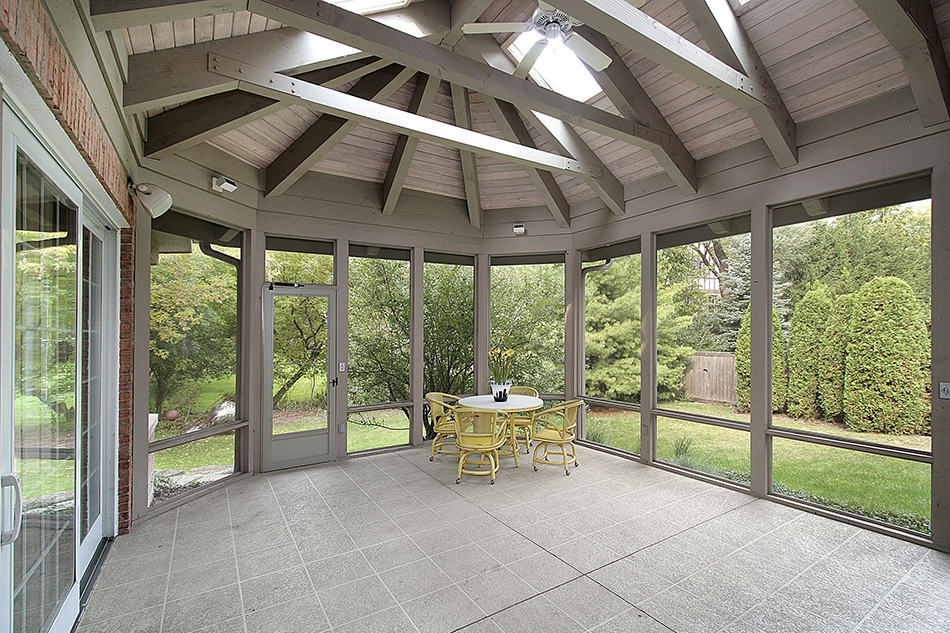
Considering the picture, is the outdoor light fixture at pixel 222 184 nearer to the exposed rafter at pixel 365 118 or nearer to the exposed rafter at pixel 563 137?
the exposed rafter at pixel 365 118

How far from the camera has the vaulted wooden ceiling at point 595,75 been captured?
2.83m

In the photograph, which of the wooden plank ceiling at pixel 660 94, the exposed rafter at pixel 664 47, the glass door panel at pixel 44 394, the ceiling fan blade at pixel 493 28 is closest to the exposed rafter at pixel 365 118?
the wooden plank ceiling at pixel 660 94

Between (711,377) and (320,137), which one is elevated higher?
(320,137)

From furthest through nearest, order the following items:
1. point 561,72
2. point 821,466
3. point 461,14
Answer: point 561,72 → point 821,466 → point 461,14

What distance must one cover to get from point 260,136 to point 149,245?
1.60 metres

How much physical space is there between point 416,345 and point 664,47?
439cm

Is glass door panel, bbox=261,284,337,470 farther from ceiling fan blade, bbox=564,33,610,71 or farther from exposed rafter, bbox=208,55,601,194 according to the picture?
ceiling fan blade, bbox=564,33,610,71

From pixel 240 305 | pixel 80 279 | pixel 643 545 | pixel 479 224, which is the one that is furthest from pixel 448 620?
pixel 479 224

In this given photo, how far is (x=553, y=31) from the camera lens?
3.07 metres

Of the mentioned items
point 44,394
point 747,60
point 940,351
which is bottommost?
point 44,394

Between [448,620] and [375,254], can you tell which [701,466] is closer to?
[448,620]

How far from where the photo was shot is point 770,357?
429 cm

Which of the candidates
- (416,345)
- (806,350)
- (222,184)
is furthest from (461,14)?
(806,350)

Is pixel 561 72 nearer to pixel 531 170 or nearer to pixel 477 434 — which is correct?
pixel 531 170
